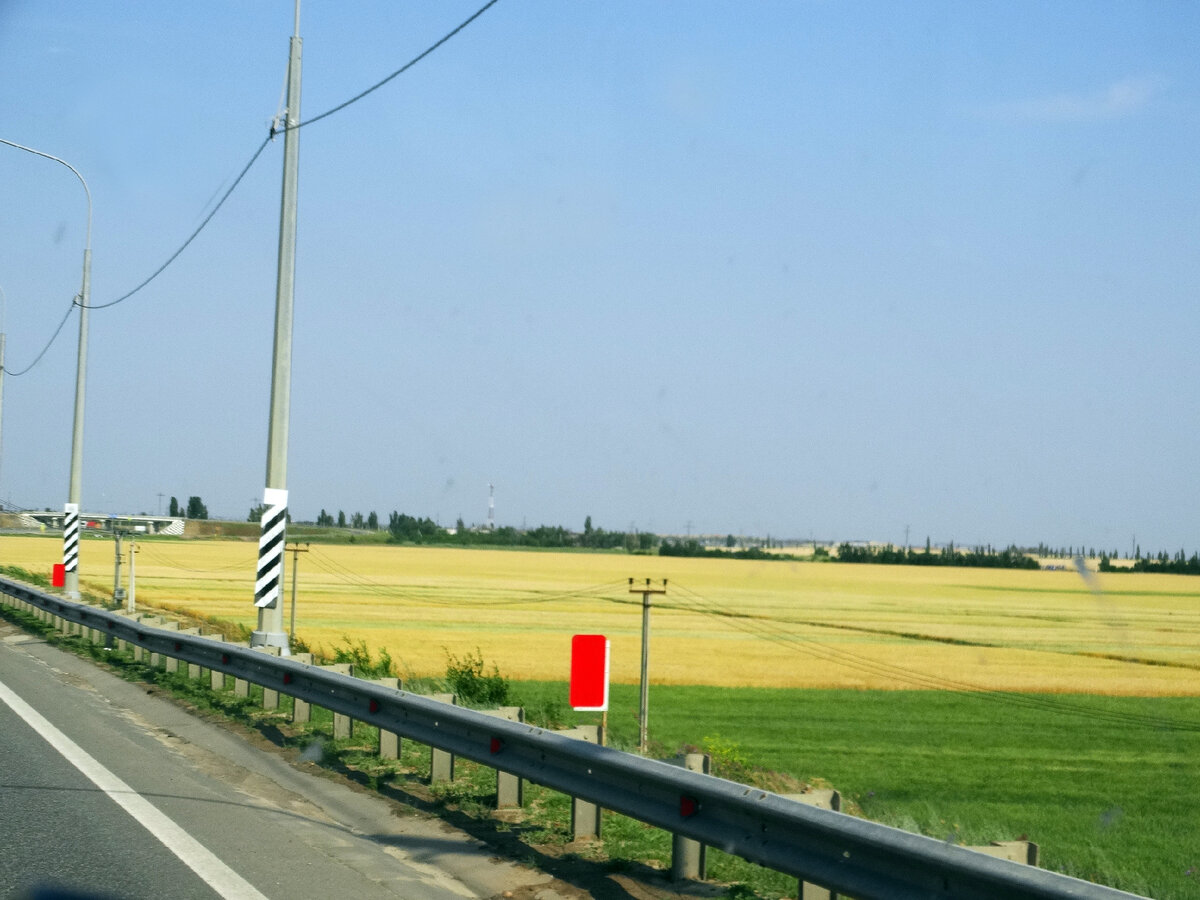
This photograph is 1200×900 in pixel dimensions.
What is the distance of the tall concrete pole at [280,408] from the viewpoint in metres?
15.4

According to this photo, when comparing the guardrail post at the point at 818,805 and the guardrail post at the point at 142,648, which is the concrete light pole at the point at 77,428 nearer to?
the guardrail post at the point at 142,648

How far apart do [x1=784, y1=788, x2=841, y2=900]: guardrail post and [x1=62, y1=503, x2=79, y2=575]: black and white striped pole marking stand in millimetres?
25912

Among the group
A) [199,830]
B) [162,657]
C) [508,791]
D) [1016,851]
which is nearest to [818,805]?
[1016,851]

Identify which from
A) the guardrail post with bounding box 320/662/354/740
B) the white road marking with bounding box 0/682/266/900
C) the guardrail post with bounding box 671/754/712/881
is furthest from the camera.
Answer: the guardrail post with bounding box 320/662/354/740

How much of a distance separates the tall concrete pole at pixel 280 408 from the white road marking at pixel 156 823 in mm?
3772

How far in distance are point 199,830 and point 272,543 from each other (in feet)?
27.2

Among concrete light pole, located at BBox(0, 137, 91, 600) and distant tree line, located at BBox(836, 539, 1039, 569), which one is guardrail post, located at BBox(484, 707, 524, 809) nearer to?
concrete light pole, located at BBox(0, 137, 91, 600)

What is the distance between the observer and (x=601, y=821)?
7883mm

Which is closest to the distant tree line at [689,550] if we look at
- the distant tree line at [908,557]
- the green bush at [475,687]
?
the distant tree line at [908,557]

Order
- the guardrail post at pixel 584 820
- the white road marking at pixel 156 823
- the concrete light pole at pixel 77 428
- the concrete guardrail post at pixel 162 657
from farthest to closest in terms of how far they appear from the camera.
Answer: the concrete light pole at pixel 77 428 < the concrete guardrail post at pixel 162 657 < the guardrail post at pixel 584 820 < the white road marking at pixel 156 823

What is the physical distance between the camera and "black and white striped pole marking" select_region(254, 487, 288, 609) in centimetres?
1547

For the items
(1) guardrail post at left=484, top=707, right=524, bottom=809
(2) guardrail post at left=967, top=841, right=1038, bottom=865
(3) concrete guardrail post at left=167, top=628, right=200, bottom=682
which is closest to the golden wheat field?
(2) guardrail post at left=967, top=841, right=1038, bottom=865

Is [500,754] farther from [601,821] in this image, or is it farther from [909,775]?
[909,775]

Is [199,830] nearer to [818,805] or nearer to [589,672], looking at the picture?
[589,672]
